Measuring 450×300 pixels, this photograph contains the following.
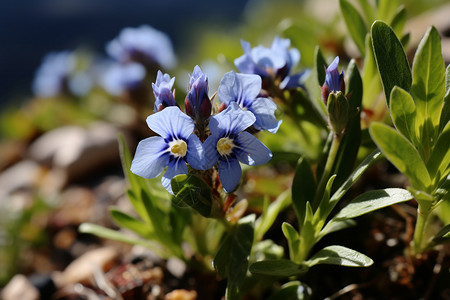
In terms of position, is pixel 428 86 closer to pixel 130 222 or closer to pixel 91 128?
pixel 130 222

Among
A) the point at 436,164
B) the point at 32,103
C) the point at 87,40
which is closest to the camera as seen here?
the point at 436,164

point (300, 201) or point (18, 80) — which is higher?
point (18, 80)

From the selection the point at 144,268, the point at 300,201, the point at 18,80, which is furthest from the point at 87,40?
the point at 300,201

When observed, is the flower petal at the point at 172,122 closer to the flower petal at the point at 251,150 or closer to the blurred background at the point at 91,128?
the flower petal at the point at 251,150

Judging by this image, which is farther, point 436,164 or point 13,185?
point 13,185

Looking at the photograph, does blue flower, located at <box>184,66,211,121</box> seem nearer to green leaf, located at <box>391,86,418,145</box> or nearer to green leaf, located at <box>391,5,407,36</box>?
green leaf, located at <box>391,86,418,145</box>

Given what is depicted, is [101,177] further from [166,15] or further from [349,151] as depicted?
[166,15]

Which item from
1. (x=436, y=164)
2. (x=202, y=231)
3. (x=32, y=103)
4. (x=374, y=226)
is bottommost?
(x=374, y=226)
